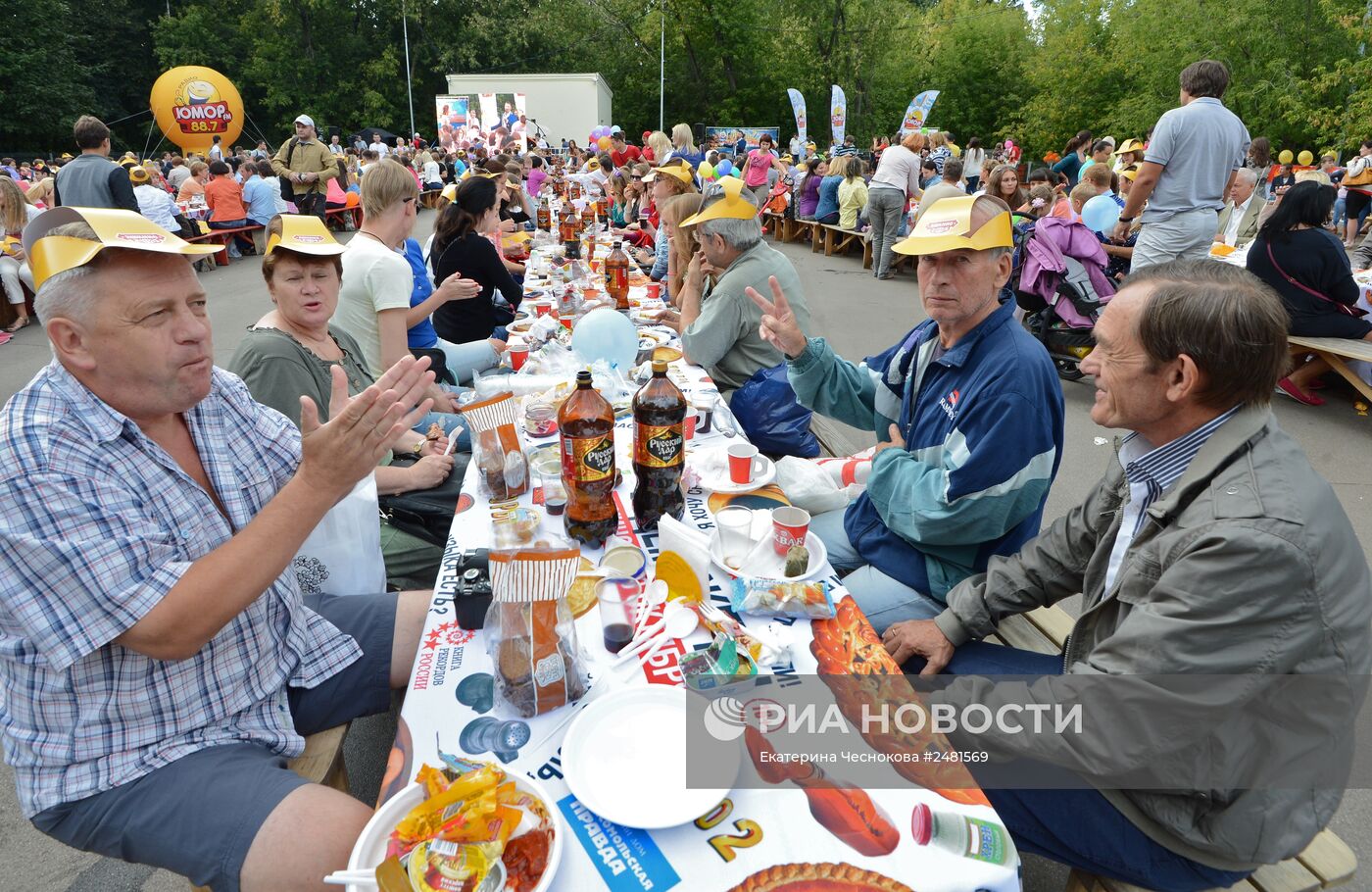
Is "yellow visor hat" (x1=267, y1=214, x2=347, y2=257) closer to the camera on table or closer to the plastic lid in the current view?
the camera on table

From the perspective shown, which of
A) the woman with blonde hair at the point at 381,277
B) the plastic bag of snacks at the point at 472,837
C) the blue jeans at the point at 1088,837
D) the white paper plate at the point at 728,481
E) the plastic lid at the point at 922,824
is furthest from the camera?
the woman with blonde hair at the point at 381,277

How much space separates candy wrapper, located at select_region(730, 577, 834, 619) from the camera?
1.76m

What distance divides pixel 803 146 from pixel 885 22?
1611 cm

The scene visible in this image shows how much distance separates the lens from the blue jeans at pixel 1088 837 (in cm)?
158

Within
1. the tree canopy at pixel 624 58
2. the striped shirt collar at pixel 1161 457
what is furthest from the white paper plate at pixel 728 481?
the tree canopy at pixel 624 58

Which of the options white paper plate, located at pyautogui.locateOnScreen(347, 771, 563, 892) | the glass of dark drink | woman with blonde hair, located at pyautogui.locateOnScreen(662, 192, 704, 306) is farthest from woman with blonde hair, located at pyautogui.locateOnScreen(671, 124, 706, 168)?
white paper plate, located at pyautogui.locateOnScreen(347, 771, 563, 892)

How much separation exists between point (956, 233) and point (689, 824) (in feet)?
6.42

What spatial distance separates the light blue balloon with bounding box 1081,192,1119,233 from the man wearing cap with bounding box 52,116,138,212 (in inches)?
427

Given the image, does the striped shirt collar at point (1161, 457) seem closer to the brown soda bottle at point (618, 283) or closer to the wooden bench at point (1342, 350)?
the brown soda bottle at point (618, 283)

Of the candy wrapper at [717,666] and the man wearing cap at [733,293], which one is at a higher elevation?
the man wearing cap at [733,293]

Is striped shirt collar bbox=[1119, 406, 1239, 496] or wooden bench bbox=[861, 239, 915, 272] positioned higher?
wooden bench bbox=[861, 239, 915, 272]

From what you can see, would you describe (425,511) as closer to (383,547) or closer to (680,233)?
(383,547)

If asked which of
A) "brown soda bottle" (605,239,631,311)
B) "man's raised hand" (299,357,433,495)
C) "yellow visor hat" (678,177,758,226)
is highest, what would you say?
"yellow visor hat" (678,177,758,226)

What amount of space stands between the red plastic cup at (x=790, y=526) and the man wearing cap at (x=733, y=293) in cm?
195
